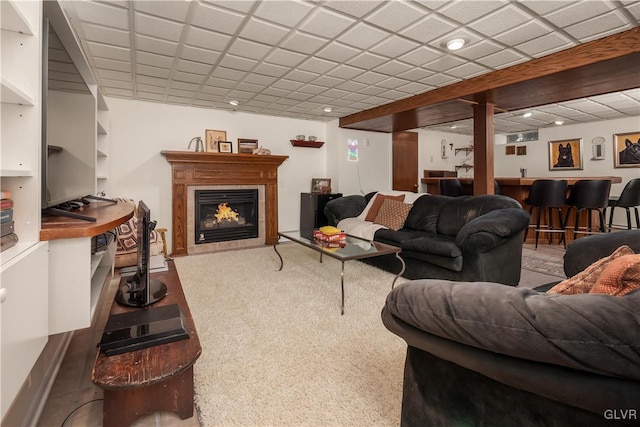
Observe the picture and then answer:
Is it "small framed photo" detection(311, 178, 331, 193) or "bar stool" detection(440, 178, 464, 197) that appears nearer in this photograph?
"bar stool" detection(440, 178, 464, 197)

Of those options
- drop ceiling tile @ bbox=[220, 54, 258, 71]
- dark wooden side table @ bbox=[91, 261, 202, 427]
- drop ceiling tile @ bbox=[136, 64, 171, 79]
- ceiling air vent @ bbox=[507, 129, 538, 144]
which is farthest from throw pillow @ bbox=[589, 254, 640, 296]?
ceiling air vent @ bbox=[507, 129, 538, 144]

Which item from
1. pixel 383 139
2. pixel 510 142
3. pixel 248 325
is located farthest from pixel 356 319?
pixel 510 142

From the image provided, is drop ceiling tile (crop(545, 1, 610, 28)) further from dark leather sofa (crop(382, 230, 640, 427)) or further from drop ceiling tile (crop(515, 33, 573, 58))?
dark leather sofa (crop(382, 230, 640, 427))

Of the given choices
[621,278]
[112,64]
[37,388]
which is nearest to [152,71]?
[112,64]

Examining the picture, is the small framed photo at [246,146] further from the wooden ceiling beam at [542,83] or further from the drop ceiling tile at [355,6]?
the drop ceiling tile at [355,6]

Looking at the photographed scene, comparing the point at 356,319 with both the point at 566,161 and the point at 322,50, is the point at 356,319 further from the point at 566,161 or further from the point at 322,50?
the point at 566,161

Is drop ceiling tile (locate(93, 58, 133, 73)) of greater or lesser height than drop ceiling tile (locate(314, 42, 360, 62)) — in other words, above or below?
below

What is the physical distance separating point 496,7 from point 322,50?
4.47 ft

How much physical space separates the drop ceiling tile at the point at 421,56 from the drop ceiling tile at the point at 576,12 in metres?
0.84

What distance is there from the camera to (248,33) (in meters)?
2.44

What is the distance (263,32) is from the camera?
7.94 feet

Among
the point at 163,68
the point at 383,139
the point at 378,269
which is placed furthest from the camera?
the point at 383,139

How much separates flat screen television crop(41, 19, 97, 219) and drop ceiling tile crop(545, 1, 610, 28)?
3035 millimetres

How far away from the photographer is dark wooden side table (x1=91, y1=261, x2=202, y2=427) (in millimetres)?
1081
